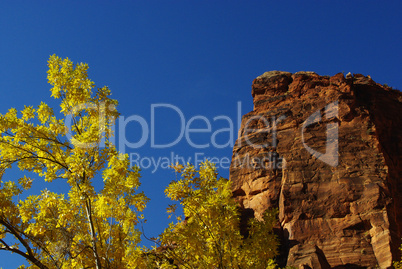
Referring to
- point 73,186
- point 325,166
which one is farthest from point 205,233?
point 325,166

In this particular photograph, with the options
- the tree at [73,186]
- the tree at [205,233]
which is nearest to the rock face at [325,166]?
the tree at [205,233]

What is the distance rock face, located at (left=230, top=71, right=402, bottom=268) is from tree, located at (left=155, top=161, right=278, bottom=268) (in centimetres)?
1344

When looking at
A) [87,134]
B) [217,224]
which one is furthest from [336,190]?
[87,134]

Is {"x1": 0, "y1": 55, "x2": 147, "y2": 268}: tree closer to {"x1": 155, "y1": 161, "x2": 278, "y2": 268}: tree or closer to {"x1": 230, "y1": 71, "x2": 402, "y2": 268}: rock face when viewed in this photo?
{"x1": 155, "y1": 161, "x2": 278, "y2": 268}: tree

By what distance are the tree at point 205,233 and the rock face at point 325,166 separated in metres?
13.4

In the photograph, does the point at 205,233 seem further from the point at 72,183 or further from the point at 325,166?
the point at 325,166

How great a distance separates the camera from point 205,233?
12.8 meters

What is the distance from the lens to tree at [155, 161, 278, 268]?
484 inches

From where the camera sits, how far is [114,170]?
9945mm

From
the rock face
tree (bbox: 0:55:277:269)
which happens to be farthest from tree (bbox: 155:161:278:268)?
the rock face

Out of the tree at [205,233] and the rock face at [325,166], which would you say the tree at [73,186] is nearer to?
the tree at [205,233]

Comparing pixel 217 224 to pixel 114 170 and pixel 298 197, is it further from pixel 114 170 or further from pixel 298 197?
pixel 298 197

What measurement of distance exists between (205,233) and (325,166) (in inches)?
835

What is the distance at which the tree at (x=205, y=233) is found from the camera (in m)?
12.3
